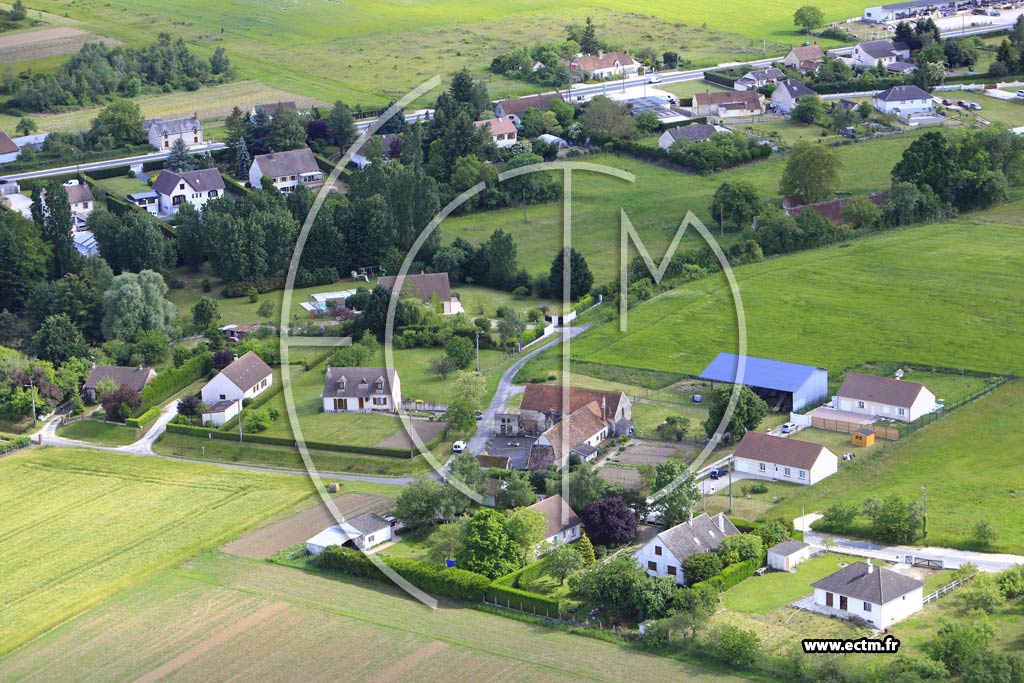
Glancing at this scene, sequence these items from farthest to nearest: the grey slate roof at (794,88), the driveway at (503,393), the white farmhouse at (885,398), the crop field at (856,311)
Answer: the grey slate roof at (794,88) → the crop field at (856,311) → the driveway at (503,393) → the white farmhouse at (885,398)

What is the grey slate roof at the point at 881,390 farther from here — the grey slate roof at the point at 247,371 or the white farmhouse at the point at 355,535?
the grey slate roof at the point at 247,371

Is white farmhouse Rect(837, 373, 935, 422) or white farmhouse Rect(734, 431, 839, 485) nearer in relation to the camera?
white farmhouse Rect(734, 431, 839, 485)

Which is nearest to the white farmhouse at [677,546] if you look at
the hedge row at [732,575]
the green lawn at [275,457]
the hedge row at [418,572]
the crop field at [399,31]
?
the hedge row at [732,575]

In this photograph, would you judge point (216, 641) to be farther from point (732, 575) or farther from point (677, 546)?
point (732, 575)

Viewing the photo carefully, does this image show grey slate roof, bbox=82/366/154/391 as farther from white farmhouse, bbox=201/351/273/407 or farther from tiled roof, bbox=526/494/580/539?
tiled roof, bbox=526/494/580/539

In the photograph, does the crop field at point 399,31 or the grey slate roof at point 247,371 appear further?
the crop field at point 399,31

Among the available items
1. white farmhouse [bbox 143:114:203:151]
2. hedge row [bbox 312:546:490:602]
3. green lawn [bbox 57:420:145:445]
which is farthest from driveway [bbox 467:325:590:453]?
white farmhouse [bbox 143:114:203:151]

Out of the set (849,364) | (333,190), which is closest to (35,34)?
(333,190)
